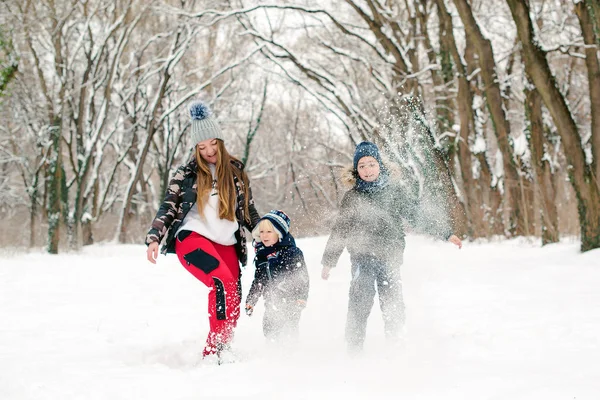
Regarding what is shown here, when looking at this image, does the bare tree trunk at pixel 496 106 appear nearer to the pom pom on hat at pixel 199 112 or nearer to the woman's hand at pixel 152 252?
the pom pom on hat at pixel 199 112

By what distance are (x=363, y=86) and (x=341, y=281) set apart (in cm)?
1594

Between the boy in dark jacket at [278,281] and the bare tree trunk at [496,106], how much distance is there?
6524mm

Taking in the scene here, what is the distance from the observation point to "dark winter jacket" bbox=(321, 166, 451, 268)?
13.4ft

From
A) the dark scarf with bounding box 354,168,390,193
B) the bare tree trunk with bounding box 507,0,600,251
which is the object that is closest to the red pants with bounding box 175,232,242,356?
the dark scarf with bounding box 354,168,390,193

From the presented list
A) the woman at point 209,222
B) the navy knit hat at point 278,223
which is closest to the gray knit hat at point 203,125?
the woman at point 209,222

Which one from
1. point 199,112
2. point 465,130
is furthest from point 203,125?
point 465,130

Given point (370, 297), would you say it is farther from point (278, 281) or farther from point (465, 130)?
point (465, 130)

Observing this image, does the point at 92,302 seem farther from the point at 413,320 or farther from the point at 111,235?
the point at 111,235

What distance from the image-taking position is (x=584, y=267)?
22.6 ft

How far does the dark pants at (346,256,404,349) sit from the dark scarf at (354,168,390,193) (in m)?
0.49

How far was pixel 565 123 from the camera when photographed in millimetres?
7898

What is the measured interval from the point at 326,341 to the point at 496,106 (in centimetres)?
786

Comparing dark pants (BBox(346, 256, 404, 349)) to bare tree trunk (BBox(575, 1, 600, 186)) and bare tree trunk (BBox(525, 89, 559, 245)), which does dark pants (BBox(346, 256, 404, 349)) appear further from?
bare tree trunk (BBox(525, 89, 559, 245))

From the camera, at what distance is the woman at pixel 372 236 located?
4.07 meters
